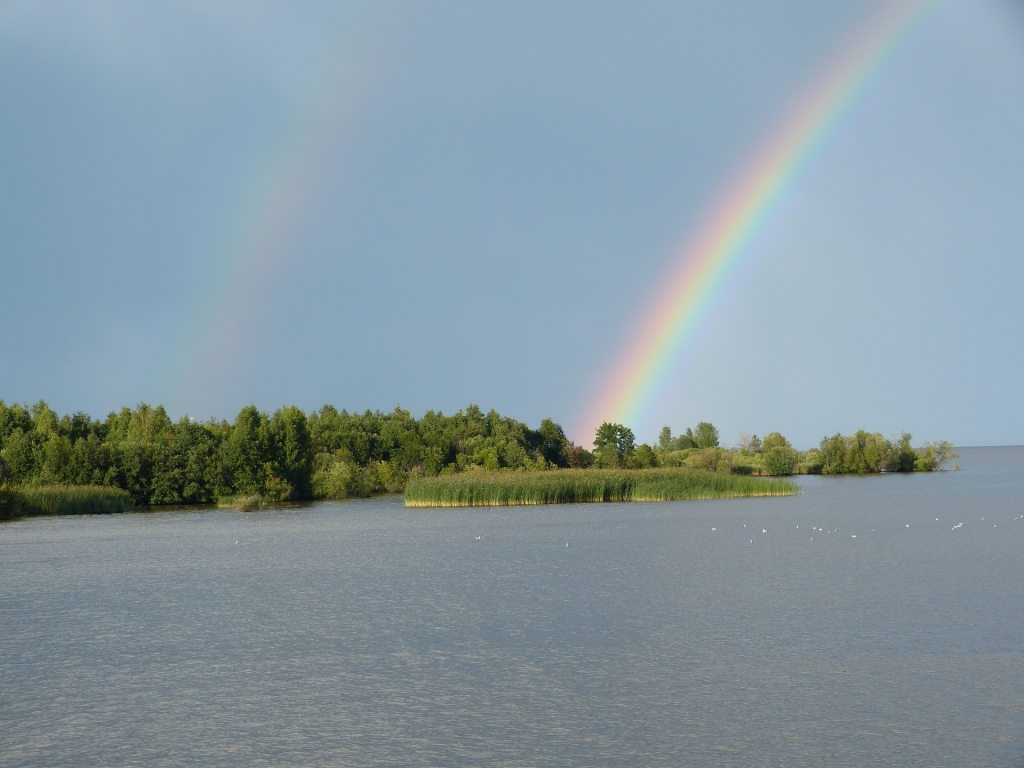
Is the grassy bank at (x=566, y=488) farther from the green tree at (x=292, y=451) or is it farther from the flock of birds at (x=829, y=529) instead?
the green tree at (x=292, y=451)

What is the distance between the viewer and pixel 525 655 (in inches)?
758

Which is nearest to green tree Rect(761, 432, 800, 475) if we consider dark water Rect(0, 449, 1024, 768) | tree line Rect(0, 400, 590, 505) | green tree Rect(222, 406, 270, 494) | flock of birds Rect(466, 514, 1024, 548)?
tree line Rect(0, 400, 590, 505)

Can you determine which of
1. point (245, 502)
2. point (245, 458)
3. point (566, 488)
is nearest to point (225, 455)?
point (245, 458)

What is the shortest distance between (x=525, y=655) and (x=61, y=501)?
63204 mm

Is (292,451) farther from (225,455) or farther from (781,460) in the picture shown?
(781,460)

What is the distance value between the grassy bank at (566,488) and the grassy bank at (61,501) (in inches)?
967

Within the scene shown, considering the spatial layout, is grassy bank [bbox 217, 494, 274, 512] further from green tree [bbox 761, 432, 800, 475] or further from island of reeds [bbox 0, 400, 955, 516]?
green tree [bbox 761, 432, 800, 475]

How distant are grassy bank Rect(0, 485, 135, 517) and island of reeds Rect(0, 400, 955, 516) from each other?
0.10 metres

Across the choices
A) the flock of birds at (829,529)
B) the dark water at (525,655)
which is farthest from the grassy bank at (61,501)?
the flock of birds at (829,529)

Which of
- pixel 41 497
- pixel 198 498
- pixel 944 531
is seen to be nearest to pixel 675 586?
pixel 944 531

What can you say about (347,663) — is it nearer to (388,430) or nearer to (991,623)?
(991,623)

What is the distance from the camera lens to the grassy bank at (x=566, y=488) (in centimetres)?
6906

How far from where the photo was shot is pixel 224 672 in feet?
60.4

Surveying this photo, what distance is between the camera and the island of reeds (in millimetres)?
74688
